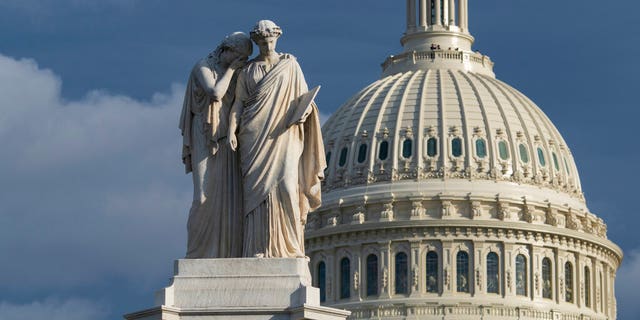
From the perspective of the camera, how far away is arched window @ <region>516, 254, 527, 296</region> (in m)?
162

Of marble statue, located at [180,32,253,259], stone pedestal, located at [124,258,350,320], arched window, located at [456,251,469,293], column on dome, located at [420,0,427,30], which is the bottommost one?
stone pedestal, located at [124,258,350,320]

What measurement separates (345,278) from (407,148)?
11.1m

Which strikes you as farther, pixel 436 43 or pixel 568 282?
pixel 436 43

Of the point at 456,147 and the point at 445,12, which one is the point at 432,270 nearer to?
the point at 456,147

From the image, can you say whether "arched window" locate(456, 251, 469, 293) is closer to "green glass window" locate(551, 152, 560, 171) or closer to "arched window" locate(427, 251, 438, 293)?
"arched window" locate(427, 251, 438, 293)

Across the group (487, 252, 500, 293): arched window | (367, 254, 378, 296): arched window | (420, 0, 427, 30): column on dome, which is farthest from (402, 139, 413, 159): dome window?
(420, 0, 427, 30): column on dome

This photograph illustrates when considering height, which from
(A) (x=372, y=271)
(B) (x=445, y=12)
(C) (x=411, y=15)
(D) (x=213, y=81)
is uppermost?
(C) (x=411, y=15)

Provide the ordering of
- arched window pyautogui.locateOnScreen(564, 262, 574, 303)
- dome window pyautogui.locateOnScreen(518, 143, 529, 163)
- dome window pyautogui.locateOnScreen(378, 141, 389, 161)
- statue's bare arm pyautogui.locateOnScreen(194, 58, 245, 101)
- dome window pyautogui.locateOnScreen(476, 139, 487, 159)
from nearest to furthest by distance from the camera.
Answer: statue's bare arm pyautogui.locateOnScreen(194, 58, 245, 101)
arched window pyautogui.locateOnScreen(564, 262, 574, 303)
dome window pyautogui.locateOnScreen(476, 139, 487, 159)
dome window pyautogui.locateOnScreen(378, 141, 389, 161)
dome window pyautogui.locateOnScreen(518, 143, 529, 163)

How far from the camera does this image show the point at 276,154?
67.1ft

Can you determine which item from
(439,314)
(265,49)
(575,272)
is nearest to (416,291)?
(439,314)

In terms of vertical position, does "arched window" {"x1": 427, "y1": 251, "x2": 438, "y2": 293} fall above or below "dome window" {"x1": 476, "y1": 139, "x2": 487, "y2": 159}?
below

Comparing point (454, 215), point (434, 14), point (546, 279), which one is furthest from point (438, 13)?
point (546, 279)

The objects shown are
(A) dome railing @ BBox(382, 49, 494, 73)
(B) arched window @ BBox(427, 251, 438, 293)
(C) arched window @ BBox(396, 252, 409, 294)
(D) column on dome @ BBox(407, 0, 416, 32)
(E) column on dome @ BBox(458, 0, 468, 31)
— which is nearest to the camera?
(B) arched window @ BBox(427, 251, 438, 293)

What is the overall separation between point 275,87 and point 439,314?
138 metres
